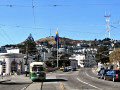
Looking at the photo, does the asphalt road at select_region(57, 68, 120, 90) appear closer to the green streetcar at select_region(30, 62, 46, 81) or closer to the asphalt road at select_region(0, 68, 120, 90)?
the asphalt road at select_region(0, 68, 120, 90)

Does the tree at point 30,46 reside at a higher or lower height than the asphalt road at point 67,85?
higher

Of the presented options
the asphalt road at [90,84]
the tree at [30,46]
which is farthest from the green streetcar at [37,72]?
the tree at [30,46]

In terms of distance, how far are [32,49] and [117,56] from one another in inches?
2318

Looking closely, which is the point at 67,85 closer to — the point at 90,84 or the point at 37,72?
the point at 90,84

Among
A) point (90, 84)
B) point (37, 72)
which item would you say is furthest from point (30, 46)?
point (90, 84)

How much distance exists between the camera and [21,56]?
2756 inches

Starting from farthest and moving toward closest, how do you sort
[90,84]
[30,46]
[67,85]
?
[30,46], [90,84], [67,85]

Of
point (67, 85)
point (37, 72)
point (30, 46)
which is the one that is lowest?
point (67, 85)

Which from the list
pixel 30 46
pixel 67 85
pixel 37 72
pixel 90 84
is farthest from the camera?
pixel 30 46

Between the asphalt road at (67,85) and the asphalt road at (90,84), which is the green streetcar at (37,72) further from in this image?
the asphalt road at (90,84)

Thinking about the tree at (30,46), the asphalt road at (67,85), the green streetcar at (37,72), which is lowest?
the asphalt road at (67,85)

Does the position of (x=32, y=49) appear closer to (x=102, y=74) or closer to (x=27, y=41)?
(x=27, y=41)

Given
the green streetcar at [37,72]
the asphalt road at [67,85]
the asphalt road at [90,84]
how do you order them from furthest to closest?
the green streetcar at [37,72] → the asphalt road at [67,85] → the asphalt road at [90,84]

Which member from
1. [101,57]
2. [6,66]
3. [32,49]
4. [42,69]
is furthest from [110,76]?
[101,57]
